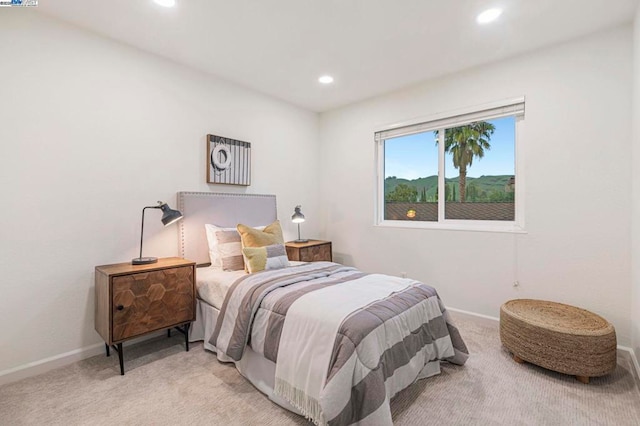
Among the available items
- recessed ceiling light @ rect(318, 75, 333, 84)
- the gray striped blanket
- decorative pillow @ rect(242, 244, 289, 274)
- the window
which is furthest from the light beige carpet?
recessed ceiling light @ rect(318, 75, 333, 84)

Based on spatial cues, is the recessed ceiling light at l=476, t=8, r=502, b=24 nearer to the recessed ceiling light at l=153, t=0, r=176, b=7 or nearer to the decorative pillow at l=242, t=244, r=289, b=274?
the recessed ceiling light at l=153, t=0, r=176, b=7

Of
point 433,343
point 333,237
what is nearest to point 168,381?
point 433,343

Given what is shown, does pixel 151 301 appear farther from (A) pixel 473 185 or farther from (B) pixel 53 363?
(A) pixel 473 185

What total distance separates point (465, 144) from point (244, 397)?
3.19m

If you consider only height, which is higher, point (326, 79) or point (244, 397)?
point (326, 79)

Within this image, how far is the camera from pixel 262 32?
247cm

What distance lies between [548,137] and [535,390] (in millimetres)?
2053

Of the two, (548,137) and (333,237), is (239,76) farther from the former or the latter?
(548,137)

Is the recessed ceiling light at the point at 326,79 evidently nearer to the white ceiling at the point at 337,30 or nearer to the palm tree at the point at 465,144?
the white ceiling at the point at 337,30

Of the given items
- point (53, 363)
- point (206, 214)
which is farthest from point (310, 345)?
point (53, 363)

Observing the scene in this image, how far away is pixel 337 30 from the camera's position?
8.02 ft

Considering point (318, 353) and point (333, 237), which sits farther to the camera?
point (333, 237)

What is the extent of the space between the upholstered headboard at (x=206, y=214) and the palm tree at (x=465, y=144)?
231cm

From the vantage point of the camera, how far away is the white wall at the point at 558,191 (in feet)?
7.91
